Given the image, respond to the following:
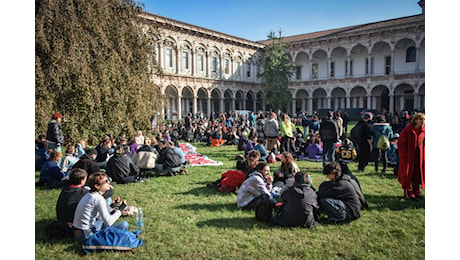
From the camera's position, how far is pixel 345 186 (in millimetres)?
4738

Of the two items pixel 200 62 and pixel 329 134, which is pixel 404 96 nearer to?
pixel 200 62

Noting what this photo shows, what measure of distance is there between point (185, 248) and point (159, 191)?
2.86m

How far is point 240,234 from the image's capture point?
4.44 m

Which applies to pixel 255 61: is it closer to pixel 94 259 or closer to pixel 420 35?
pixel 420 35

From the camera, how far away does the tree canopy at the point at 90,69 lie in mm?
9445

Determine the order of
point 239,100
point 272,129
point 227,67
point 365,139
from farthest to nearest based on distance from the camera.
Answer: point 239,100 < point 227,67 < point 272,129 < point 365,139

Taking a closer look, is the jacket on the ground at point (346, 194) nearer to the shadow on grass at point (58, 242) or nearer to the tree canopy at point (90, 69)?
the shadow on grass at point (58, 242)

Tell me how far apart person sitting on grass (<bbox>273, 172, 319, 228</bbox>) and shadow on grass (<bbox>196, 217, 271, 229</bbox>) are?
0.38 meters

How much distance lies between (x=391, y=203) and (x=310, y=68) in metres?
33.7

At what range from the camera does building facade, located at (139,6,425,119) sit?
30.2m

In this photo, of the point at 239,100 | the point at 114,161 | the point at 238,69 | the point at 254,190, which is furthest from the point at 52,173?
the point at 239,100

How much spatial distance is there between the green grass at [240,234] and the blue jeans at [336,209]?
0.46ft

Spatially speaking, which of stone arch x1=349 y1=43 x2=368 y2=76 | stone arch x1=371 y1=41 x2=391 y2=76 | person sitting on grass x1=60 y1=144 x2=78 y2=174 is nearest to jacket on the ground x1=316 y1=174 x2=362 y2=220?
person sitting on grass x1=60 y1=144 x2=78 y2=174

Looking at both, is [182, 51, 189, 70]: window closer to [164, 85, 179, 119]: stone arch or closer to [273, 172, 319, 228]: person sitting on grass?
[164, 85, 179, 119]: stone arch
